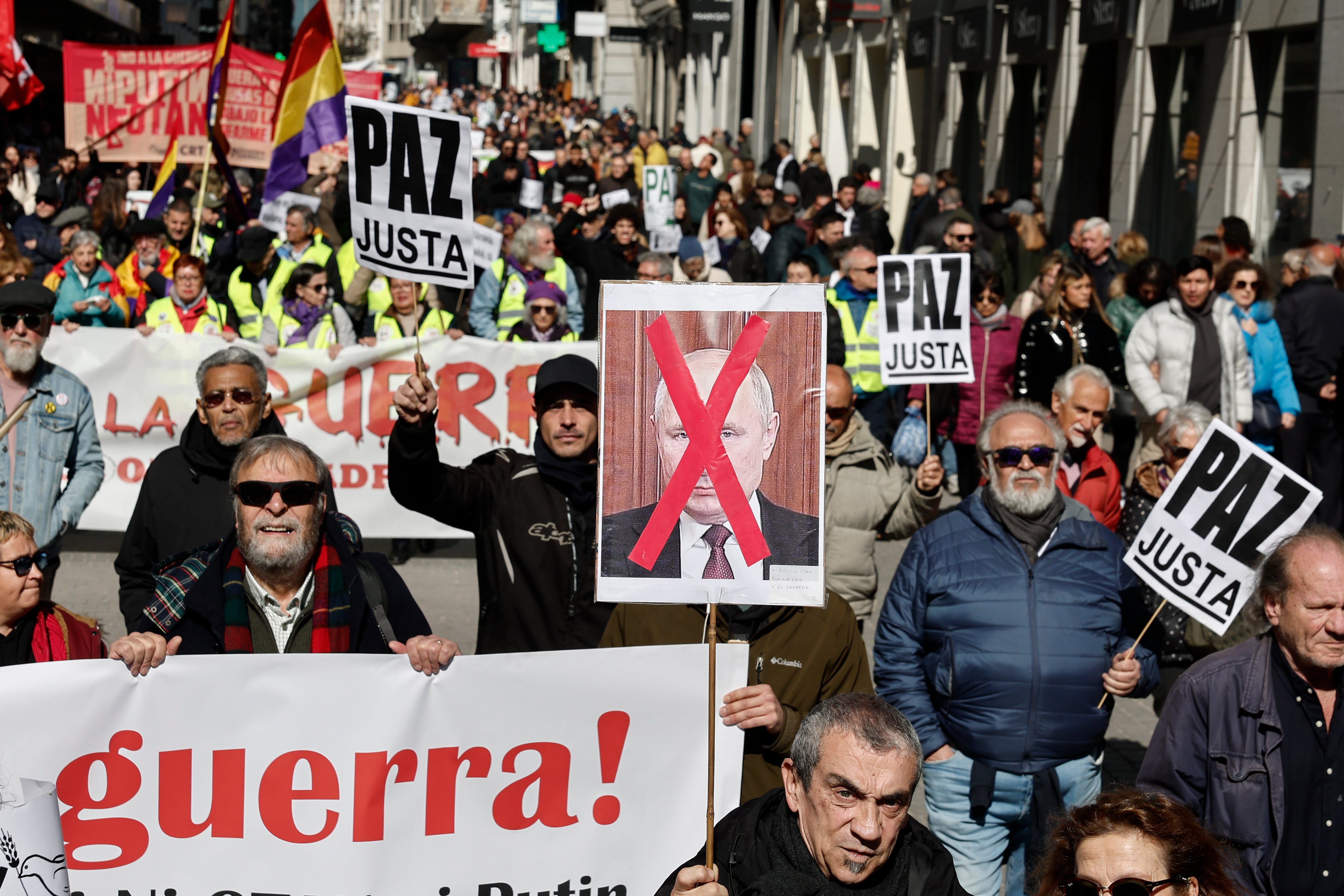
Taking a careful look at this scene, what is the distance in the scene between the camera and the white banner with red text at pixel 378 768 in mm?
4184

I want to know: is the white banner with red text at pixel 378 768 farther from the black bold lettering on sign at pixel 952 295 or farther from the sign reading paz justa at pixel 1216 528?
the black bold lettering on sign at pixel 952 295

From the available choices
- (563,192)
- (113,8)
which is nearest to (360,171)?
(563,192)

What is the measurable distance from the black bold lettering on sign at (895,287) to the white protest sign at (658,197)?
33.0ft

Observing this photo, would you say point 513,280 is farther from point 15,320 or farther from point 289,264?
point 15,320

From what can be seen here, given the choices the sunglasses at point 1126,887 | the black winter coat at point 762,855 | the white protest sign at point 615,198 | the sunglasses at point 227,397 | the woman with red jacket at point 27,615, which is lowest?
the black winter coat at point 762,855

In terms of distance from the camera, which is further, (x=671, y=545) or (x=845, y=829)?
(x=671, y=545)

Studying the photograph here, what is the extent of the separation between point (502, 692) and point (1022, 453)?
1.64m

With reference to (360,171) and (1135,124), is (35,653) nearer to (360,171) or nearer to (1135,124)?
(360,171)

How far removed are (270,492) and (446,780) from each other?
0.88m

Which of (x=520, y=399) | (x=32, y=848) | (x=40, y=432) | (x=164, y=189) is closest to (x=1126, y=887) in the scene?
(x=32, y=848)

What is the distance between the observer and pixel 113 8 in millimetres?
40781

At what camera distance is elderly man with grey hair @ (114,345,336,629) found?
17.1ft

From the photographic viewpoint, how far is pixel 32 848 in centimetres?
313

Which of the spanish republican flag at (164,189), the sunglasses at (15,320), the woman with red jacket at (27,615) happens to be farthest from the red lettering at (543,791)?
the spanish republican flag at (164,189)
